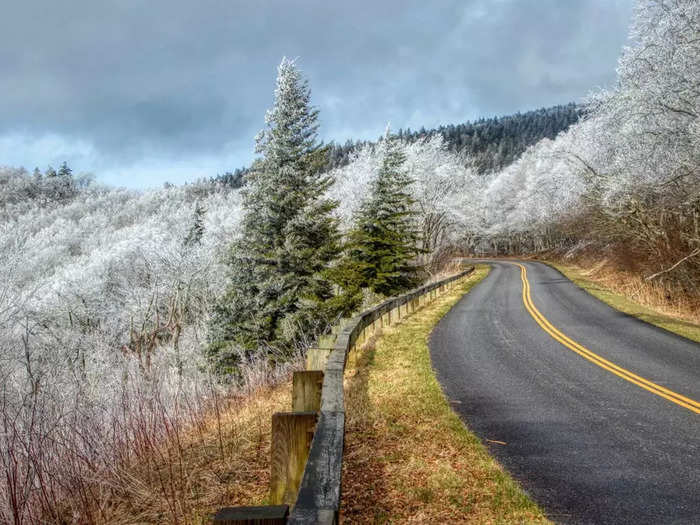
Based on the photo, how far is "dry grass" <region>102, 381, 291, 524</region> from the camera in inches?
150

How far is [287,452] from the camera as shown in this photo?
293 centimetres

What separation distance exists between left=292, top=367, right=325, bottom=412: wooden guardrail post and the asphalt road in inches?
87.0

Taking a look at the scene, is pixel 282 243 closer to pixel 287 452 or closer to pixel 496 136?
pixel 287 452

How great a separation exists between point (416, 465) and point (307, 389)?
4.98 ft

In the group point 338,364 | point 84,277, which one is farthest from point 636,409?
point 84,277

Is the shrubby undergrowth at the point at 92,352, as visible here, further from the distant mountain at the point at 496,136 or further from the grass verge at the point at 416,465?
the distant mountain at the point at 496,136

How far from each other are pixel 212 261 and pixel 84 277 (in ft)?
44.3

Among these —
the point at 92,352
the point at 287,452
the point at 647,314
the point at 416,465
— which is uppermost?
the point at 287,452

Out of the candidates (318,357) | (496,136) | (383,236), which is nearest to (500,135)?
(496,136)

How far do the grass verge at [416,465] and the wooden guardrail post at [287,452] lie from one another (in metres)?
1.06

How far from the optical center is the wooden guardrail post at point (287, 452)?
9.53ft

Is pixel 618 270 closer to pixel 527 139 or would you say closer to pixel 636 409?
pixel 636 409

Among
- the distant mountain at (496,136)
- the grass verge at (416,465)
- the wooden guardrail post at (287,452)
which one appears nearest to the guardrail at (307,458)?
the wooden guardrail post at (287,452)

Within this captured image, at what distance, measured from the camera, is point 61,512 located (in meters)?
3.79
